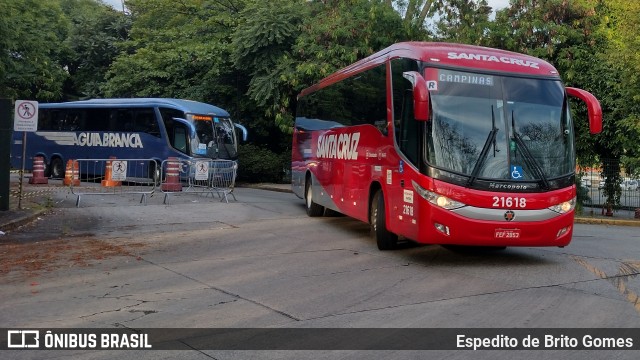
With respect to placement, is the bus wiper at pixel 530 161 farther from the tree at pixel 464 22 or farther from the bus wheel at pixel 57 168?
the bus wheel at pixel 57 168

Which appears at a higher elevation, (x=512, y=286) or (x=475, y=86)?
(x=475, y=86)

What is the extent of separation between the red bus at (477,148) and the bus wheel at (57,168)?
2361cm

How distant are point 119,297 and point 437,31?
20901 millimetres

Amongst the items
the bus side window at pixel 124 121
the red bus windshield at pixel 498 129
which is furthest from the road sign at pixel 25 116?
the bus side window at pixel 124 121

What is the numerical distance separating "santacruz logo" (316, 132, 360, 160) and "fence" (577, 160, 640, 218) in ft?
44.6

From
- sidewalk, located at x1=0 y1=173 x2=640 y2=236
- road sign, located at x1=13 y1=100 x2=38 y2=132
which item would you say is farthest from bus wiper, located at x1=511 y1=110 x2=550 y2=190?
road sign, located at x1=13 y1=100 x2=38 y2=132

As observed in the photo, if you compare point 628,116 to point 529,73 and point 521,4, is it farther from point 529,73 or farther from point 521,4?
point 529,73

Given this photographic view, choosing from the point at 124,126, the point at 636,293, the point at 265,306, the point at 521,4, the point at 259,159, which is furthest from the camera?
the point at 259,159

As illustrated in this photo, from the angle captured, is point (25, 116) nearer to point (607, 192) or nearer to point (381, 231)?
Result: point (381, 231)

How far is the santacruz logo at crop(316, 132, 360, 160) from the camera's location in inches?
507

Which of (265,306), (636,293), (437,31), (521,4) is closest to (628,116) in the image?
(521,4)

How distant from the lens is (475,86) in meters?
9.67

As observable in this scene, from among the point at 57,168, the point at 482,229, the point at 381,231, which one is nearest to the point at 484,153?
the point at 482,229

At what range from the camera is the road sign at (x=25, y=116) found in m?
15.4
